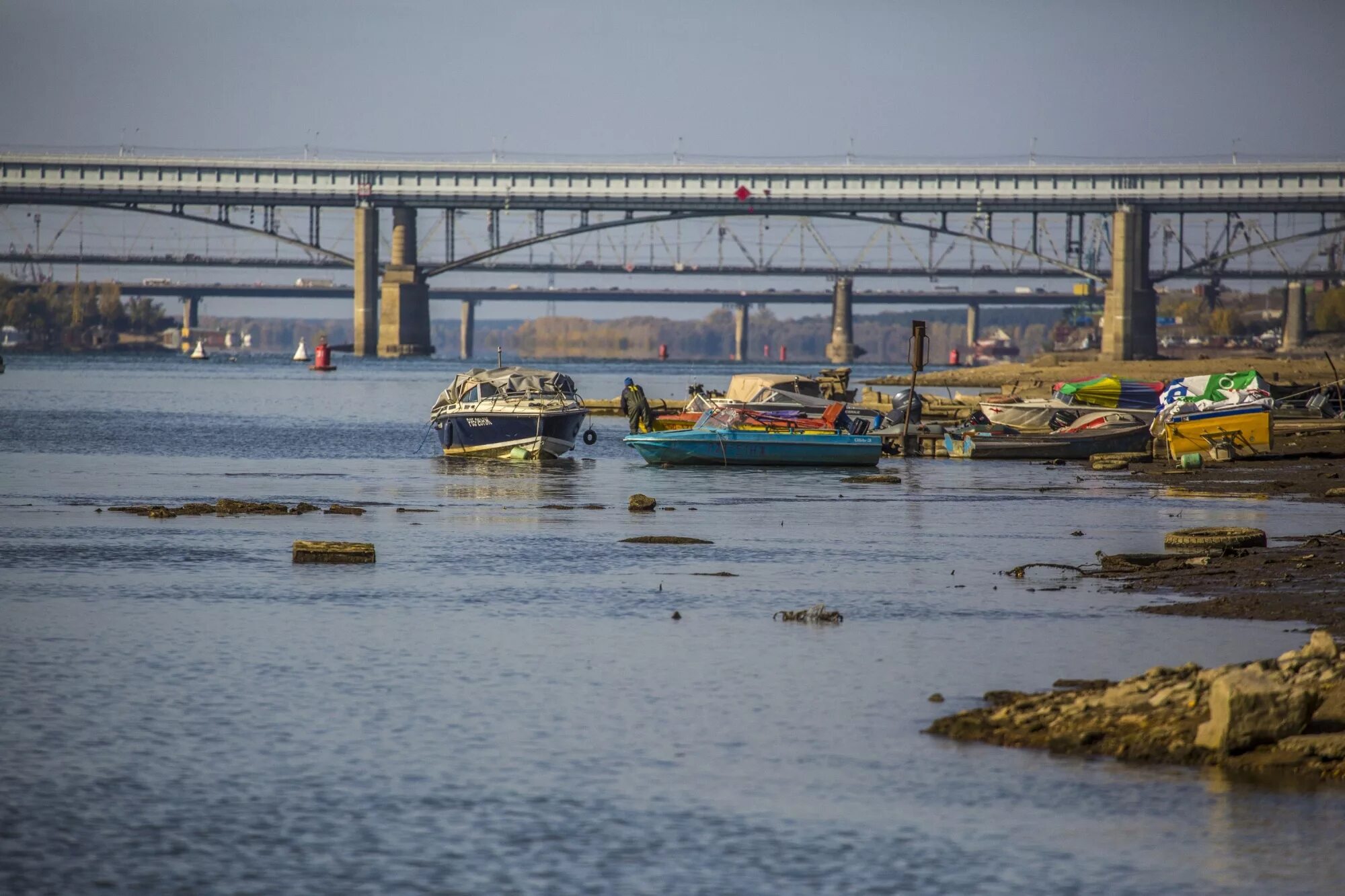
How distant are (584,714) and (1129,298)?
145737 mm

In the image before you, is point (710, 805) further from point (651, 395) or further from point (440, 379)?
point (440, 379)

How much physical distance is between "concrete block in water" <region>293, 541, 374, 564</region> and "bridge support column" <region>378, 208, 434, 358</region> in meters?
156

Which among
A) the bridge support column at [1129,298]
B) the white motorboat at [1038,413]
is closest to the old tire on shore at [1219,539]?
the white motorboat at [1038,413]

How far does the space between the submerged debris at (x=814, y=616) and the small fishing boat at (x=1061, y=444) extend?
31.8 m

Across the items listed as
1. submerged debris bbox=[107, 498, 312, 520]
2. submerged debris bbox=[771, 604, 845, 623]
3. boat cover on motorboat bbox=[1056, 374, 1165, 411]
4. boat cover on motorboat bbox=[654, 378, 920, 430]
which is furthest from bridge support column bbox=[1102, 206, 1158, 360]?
submerged debris bbox=[771, 604, 845, 623]

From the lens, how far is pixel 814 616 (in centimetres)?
1853

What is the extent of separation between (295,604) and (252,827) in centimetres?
888

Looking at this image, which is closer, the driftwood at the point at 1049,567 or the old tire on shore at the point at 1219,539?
the driftwood at the point at 1049,567

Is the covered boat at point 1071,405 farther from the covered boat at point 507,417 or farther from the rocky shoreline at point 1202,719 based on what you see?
the rocky shoreline at point 1202,719

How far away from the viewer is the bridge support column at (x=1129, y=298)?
152m

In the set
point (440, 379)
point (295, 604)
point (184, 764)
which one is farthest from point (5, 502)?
point (440, 379)

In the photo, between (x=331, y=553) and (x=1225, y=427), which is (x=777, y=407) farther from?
(x=331, y=553)

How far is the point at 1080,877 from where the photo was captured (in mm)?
9883

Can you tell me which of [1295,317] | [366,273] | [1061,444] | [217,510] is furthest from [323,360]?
[217,510]
